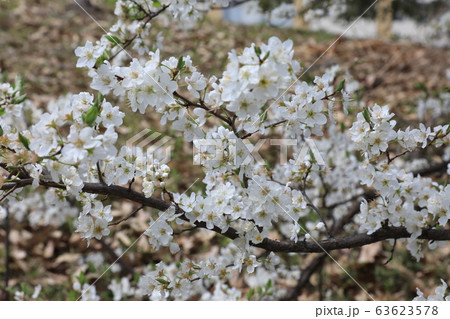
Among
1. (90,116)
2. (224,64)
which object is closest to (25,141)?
(90,116)

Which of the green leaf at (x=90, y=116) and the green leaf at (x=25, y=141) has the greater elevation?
the green leaf at (x=90, y=116)

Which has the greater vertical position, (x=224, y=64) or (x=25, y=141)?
(x=224, y=64)

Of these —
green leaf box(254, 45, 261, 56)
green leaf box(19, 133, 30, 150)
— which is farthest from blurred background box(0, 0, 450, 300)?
green leaf box(254, 45, 261, 56)

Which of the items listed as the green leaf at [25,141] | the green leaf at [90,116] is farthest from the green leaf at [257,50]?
the green leaf at [25,141]

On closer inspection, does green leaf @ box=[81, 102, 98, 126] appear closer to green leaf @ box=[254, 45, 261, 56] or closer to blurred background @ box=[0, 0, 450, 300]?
green leaf @ box=[254, 45, 261, 56]

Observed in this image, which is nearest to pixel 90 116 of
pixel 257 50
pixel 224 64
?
pixel 257 50

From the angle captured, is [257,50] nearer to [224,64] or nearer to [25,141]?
[25,141]

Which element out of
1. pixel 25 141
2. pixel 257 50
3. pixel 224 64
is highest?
pixel 224 64

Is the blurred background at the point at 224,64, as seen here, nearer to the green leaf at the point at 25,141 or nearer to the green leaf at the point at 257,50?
the green leaf at the point at 25,141

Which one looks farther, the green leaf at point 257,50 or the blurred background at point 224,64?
the blurred background at point 224,64

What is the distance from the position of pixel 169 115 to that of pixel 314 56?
4.96 m

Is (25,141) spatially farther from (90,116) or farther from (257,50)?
(257,50)

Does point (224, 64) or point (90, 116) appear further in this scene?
point (224, 64)

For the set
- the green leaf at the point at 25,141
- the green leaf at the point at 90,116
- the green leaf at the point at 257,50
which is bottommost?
Answer: the green leaf at the point at 25,141
